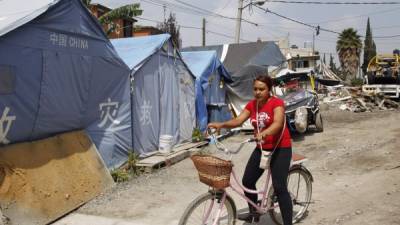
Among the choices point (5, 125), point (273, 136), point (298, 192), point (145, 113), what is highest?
point (273, 136)

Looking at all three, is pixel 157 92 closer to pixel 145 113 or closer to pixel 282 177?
pixel 145 113

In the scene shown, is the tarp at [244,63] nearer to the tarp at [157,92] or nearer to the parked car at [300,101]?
the parked car at [300,101]

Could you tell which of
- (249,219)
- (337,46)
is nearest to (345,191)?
(249,219)

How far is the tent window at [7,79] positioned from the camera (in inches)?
→ 241

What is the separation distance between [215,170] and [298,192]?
6.28ft

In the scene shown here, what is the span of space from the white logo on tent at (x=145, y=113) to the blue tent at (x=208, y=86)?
120 inches

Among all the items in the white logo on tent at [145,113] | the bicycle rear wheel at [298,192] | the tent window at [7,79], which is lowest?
the bicycle rear wheel at [298,192]

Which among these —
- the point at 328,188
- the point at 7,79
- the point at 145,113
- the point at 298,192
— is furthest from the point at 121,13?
the point at 298,192

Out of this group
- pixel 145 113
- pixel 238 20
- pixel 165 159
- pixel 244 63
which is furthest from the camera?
pixel 238 20

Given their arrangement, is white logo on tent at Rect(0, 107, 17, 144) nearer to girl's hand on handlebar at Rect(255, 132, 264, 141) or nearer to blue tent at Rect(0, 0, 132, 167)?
blue tent at Rect(0, 0, 132, 167)

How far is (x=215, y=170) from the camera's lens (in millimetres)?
4219

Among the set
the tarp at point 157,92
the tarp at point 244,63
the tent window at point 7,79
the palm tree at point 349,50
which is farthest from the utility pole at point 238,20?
the palm tree at point 349,50

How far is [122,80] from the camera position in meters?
8.95

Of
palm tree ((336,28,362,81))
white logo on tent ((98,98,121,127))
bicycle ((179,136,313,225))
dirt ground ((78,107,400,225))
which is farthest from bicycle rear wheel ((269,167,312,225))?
palm tree ((336,28,362,81))
